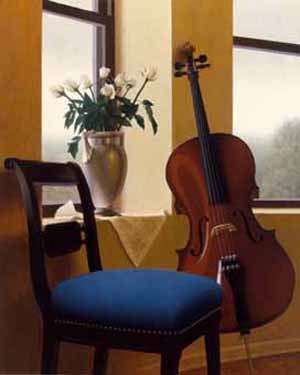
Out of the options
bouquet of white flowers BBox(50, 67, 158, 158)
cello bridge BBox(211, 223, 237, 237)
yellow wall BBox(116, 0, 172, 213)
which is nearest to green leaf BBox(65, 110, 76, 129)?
bouquet of white flowers BBox(50, 67, 158, 158)

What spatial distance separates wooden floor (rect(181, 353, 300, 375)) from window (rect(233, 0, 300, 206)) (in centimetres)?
79

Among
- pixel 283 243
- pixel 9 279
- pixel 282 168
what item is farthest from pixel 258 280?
pixel 282 168

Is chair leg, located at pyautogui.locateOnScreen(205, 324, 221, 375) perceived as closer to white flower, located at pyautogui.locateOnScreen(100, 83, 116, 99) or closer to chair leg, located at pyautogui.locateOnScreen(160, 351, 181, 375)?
chair leg, located at pyautogui.locateOnScreen(160, 351, 181, 375)

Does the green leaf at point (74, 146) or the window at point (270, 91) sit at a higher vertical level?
the window at point (270, 91)

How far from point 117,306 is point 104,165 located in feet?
3.03

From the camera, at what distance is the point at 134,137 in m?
2.73

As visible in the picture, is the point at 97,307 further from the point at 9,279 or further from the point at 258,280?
the point at 258,280

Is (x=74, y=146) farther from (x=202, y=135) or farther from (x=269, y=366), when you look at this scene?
(x=269, y=366)

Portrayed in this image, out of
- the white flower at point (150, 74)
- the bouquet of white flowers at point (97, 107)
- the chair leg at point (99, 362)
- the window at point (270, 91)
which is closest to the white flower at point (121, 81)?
the bouquet of white flowers at point (97, 107)

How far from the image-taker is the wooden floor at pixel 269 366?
8.28ft

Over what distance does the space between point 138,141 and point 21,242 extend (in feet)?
3.37

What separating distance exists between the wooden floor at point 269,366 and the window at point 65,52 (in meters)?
1.03

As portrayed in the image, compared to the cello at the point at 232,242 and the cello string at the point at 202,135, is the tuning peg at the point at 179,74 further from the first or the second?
the cello at the point at 232,242

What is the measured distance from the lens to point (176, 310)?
1440 millimetres
